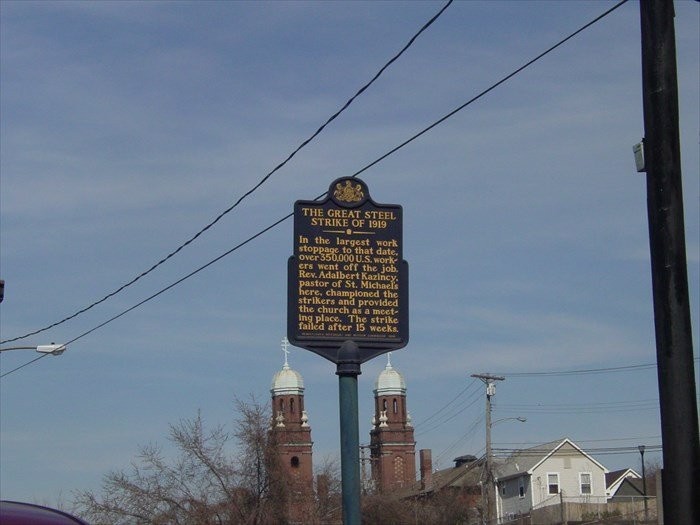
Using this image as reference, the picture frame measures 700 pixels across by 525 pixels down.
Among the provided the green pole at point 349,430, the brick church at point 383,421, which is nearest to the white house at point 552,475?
the brick church at point 383,421

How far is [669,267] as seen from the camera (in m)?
9.09

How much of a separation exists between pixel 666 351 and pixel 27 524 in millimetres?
4985

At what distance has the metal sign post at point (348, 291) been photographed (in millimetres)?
13133

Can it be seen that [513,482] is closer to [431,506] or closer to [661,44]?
[431,506]

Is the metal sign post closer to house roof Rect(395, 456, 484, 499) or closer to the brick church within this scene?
house roof Rect(395, 456, 484, 499)

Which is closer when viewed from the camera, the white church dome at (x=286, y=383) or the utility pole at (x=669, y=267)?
the utility pole at (x=669, y=267)

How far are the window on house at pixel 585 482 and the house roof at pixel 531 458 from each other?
3.11ft

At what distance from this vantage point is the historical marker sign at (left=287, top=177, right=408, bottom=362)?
1313 cm

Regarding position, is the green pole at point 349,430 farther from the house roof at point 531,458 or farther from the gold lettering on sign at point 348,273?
the house roof at point 531,458

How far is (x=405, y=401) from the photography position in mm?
115375

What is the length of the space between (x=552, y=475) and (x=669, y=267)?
61.9 meters

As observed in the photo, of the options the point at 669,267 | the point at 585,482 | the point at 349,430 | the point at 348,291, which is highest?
the point at 348,291

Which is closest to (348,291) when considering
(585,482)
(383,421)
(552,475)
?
(552,475)

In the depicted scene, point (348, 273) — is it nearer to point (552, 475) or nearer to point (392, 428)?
point (552, 475)
